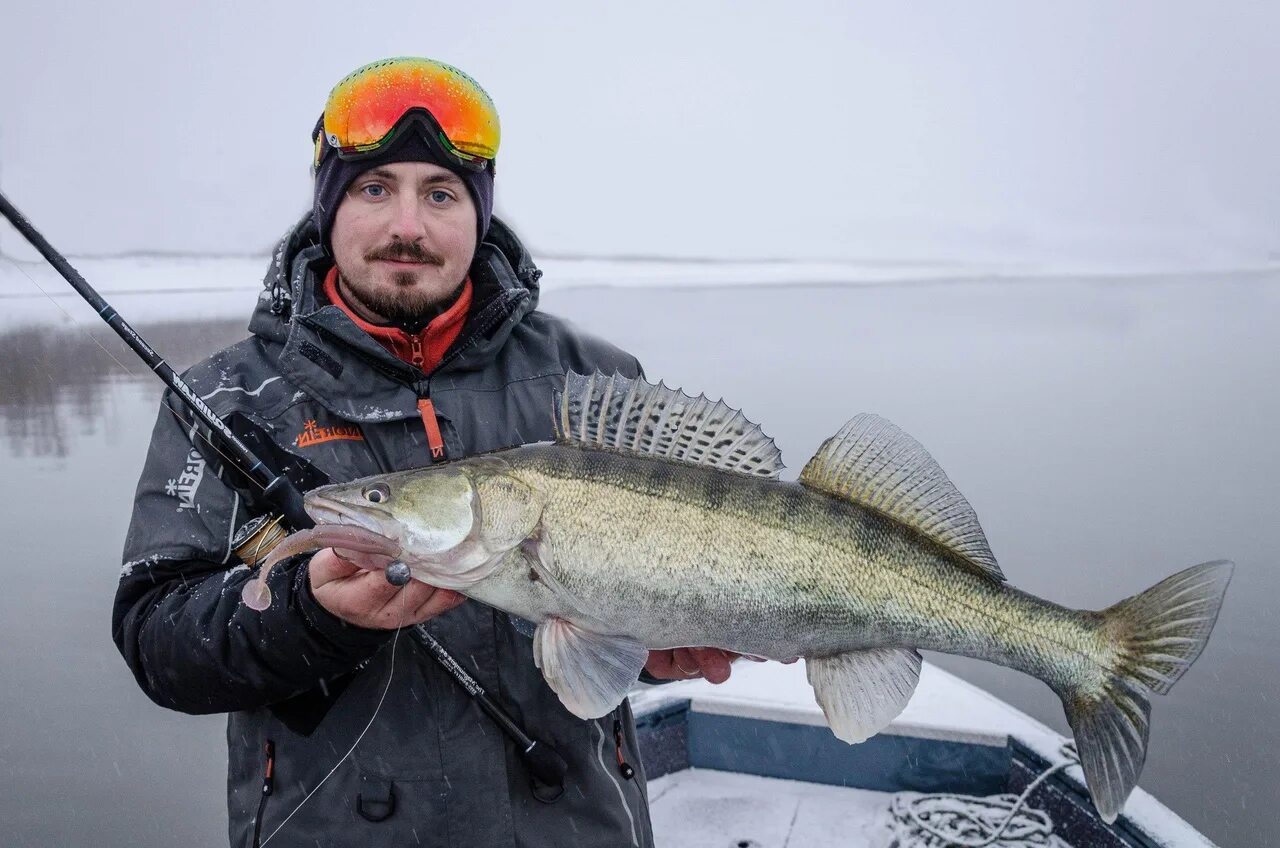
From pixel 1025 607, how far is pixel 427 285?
5.07 ft

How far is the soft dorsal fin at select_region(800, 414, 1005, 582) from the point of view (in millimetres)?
2225

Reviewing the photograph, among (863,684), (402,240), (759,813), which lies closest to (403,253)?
(402,240)

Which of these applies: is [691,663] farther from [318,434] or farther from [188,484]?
[188,484]

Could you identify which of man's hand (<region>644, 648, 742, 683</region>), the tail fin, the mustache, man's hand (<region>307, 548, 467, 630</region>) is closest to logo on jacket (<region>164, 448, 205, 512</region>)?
man's hand (<region>307, 548, 467, 630</region>)

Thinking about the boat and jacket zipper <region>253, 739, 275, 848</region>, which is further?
the boat

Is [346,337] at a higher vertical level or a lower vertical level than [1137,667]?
higher

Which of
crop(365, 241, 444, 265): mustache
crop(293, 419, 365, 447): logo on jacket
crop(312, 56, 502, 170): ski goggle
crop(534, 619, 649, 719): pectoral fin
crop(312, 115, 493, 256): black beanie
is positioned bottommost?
crop(534, 619, 649, 719): pectoral fin

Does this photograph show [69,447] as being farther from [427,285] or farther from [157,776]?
[427,285]

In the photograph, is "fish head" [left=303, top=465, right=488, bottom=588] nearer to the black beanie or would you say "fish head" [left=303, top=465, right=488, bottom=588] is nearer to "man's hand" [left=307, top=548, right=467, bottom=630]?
"man's hand" [left=307, top=548, right=467, bottom=630]

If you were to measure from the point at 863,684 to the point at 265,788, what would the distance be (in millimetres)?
1304

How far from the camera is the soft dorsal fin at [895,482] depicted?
2225 mm

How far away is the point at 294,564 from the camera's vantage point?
2.10m

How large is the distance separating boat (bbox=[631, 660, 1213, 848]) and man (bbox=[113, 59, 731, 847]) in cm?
192

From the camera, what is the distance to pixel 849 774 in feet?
13.9
